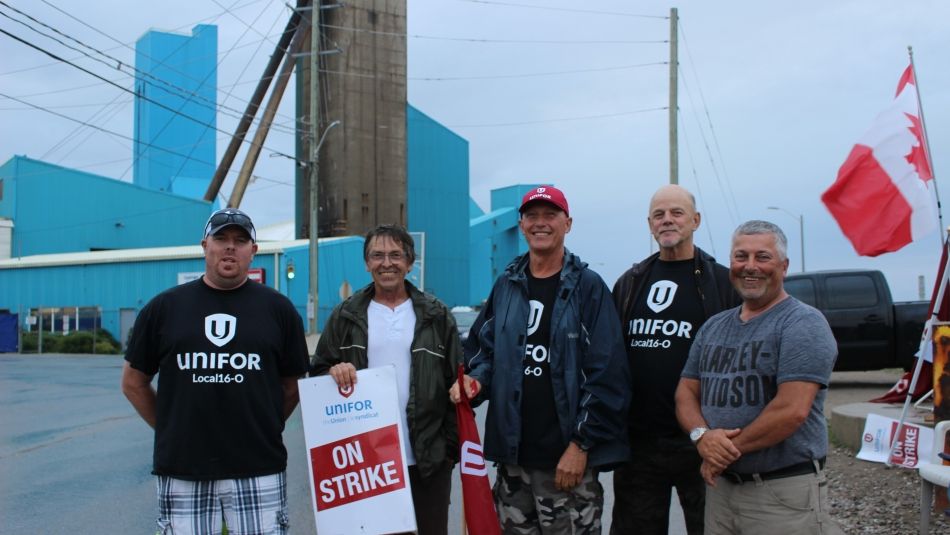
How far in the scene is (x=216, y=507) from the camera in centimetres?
364

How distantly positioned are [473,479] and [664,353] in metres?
1.14

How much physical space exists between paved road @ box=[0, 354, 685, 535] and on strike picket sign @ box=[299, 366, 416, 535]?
244 centimetres

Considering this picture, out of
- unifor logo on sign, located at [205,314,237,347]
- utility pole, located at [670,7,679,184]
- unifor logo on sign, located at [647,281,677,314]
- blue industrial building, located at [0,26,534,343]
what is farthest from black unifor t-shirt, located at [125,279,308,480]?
blue industrial building, located at [0,26,534,343]

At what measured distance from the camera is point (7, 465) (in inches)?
355

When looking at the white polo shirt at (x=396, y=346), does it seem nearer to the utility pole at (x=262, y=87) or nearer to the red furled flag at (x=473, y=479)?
the red furled flag at (x=473, y=479)

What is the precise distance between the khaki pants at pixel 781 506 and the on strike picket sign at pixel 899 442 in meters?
4.43

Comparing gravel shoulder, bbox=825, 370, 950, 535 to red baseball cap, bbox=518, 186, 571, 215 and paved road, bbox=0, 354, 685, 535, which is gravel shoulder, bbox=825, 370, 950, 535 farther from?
red baseball cap, bbox=518, 186, 571, 215

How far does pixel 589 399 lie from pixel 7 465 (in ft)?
26.3

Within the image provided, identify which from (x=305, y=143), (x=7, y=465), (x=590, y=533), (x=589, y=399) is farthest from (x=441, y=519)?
(x=305, y=143)

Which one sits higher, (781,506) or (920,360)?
(920,360)

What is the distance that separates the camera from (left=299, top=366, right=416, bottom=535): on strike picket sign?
400cm

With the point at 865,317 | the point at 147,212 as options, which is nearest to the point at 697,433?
the point at 865,317

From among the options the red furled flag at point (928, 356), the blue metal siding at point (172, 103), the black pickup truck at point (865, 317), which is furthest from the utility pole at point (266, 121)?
the red furled flag at point (928, 356)

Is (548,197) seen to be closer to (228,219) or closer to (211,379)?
(228,219)
